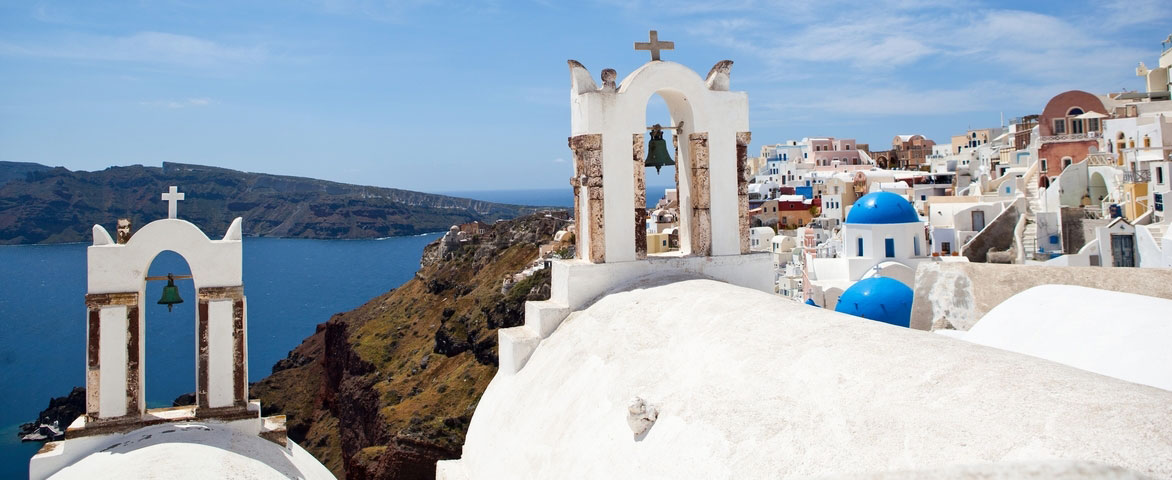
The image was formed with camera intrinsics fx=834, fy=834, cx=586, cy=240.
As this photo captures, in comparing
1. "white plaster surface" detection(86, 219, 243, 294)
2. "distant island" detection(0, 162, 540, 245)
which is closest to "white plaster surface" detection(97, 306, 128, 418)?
"white plaster surface" detection(86, 219, 243, 294)

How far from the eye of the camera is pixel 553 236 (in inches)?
2093

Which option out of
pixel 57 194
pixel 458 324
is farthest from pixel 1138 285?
pixel 57 194

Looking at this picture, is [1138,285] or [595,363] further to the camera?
[1138,285]

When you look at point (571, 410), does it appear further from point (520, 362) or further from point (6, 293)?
point (6, 293)

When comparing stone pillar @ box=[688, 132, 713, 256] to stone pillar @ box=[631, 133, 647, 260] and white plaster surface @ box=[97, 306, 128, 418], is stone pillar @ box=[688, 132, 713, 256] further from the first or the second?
white plaster surface @ box=[97, 306, 128, 418]

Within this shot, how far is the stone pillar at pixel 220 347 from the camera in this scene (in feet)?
25.5

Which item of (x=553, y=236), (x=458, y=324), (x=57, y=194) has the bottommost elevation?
(x=458, y=324)

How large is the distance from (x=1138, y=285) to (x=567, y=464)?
5061 millimetres

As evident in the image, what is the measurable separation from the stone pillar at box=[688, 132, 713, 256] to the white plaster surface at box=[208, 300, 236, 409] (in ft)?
14.6

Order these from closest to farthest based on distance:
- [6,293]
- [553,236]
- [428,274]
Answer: [553,236] < [428,274] < [6,293]

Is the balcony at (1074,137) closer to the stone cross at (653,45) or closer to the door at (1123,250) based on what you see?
the door at (1123,250)

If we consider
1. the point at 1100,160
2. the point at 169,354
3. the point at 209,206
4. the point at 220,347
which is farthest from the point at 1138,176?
the point at 209,206

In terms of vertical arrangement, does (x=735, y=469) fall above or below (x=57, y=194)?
below

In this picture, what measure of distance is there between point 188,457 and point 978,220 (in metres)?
38.4
